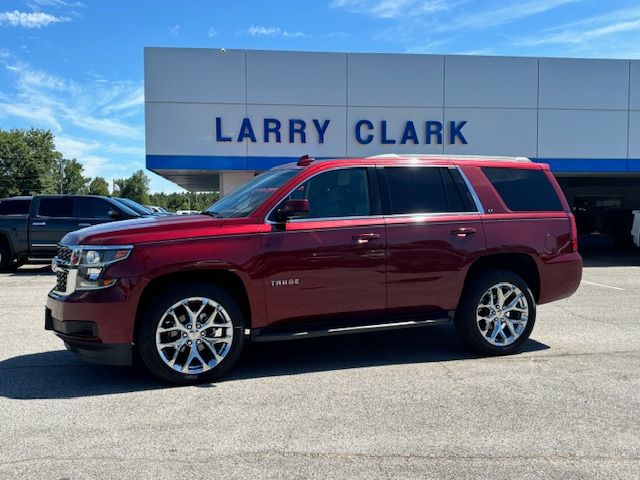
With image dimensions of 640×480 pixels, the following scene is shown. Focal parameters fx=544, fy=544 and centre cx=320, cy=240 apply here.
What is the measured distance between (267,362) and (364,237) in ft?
5.20

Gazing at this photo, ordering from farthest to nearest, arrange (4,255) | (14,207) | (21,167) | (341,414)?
(21,167) < (14,207) < (4,255) < (341,414)

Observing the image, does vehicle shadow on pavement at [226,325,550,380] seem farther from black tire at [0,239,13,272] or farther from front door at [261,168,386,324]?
black tire at [0,239,13,272]

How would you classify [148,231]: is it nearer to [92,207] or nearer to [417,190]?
[417,190]

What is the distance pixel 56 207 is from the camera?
1311 centimetres

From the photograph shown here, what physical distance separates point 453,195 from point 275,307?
2.17 meters

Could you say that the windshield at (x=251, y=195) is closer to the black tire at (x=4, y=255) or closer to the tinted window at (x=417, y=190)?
the tinted window at (x=417, y=190)

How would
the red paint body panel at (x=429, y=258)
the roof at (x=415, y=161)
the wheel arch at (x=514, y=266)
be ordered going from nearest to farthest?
the red paint body panel at (x=429, y=258), the roof at (x=415, y=161), the wheel arch at (x=514, y=266)

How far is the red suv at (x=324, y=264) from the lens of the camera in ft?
Answer: 14.6

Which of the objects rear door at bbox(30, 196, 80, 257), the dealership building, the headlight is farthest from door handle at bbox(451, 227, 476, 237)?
the dealership building

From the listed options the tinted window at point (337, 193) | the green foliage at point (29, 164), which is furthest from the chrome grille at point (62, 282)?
the green foliage at point (29, 164)

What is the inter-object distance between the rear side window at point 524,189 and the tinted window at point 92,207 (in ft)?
32.4

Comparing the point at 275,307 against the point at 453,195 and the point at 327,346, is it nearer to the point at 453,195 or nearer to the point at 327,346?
the point at 327,346

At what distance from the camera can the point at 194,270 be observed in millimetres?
4586

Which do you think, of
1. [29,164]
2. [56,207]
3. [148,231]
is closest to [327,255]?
[148,231]
